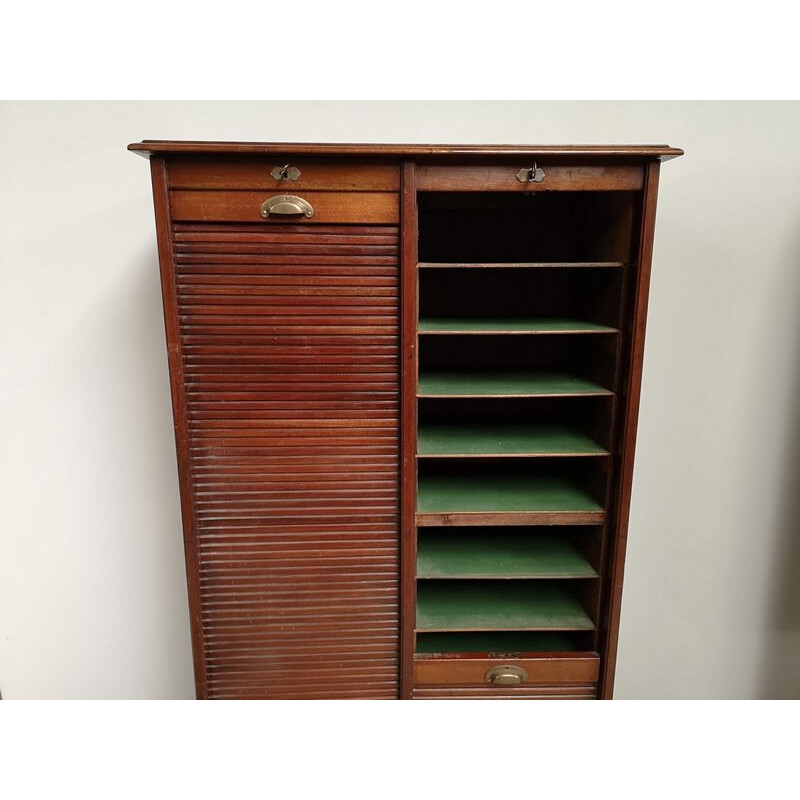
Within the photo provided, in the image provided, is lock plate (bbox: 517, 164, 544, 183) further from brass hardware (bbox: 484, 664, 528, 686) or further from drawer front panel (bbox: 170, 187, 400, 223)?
brass hardware (bbox: 484, 664, 528, 686)

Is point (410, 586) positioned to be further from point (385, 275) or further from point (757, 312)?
point (757, 312)

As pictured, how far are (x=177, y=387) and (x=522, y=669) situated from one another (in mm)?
1094

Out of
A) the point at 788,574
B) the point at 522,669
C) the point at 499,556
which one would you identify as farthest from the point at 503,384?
the point at 788,574

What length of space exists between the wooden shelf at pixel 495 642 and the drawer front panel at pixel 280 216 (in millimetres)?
1127

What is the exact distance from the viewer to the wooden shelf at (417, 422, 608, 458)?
138 centimetres

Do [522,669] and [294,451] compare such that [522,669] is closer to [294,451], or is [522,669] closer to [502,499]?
[502,499]

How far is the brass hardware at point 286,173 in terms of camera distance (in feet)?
3.95

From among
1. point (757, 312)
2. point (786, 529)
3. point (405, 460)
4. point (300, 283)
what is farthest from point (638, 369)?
point (786, 529)

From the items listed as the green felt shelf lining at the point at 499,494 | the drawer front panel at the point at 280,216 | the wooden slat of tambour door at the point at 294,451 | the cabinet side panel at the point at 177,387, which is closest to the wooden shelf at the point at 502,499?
the green felt shelf lining at the point at 499,494

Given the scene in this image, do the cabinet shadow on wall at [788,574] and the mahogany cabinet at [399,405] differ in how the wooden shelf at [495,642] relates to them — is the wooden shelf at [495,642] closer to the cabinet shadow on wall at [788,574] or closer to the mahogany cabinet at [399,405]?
the mahogany cabinet at [399,405]

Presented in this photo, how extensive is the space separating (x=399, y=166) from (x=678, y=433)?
3.86 ft

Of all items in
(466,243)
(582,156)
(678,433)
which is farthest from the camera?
(678,433)

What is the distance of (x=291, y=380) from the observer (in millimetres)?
1309

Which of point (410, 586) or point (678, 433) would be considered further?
point (678, 433)
